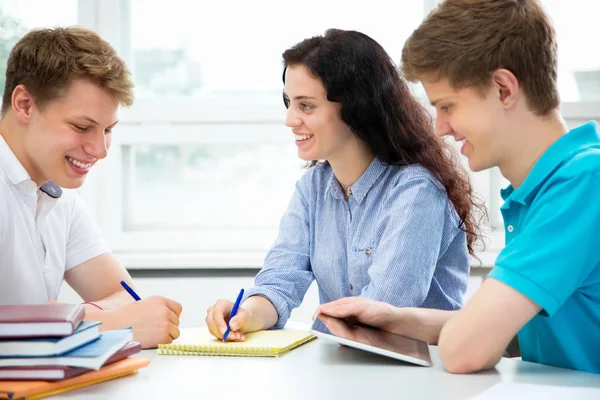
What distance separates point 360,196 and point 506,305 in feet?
2.36

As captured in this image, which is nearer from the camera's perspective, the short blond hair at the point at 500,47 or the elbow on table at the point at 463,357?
the elbow on table at the point at 463,357

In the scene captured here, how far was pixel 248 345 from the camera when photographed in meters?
1.34

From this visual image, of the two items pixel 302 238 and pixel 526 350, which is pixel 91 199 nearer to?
pixel 302 238

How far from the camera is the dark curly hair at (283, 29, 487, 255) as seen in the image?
1773 millimetres

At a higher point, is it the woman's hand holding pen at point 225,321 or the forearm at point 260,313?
the woman's hand holding pen at point 225,321

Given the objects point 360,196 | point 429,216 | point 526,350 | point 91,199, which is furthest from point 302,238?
point 91,199

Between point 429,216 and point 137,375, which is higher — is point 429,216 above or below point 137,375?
above

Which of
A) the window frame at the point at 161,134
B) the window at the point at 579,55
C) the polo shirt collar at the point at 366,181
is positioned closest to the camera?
the polo shirt collar at the point at 366,181

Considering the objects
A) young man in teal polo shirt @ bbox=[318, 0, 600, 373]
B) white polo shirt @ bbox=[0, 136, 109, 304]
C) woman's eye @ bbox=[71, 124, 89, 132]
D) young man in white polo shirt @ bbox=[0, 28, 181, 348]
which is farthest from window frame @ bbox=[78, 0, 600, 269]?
young man in teal polo shirt @ bbox=[318, 0, 600, 373]

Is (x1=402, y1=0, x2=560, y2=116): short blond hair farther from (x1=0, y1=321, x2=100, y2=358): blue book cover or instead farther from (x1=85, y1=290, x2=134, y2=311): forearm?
(x1=85, y1=290, x2=134, y2=311): forearm

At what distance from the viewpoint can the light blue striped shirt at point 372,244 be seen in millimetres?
1591

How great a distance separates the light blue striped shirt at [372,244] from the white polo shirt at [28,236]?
524 mm

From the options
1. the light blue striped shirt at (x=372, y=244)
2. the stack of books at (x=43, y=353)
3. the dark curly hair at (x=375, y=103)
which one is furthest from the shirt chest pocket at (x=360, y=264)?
the stack of books at (x=43, y=353)

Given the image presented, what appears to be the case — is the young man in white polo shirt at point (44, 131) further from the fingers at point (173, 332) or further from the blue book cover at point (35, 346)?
the blue book cover at point (35, 346)
